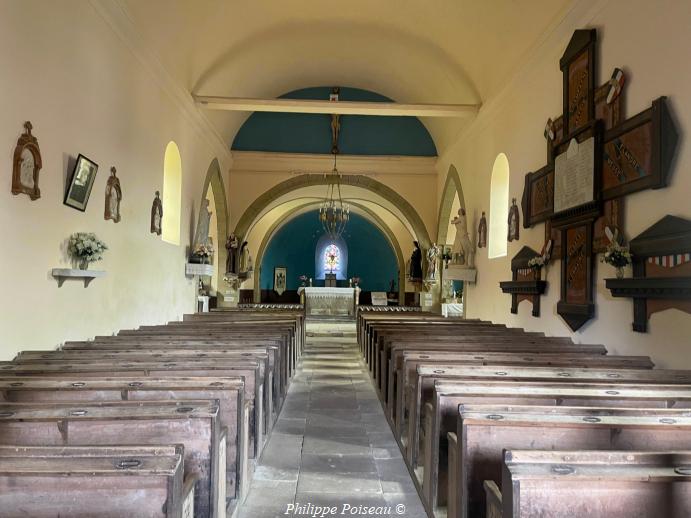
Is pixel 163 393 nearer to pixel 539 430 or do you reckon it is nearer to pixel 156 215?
pixel 539 430

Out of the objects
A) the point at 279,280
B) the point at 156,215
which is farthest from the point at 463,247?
the point at 279,280

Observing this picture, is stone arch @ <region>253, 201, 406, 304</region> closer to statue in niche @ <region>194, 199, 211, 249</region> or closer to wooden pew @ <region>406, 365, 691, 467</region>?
statue in niche @ <region>194, 199, 211, 249</region>

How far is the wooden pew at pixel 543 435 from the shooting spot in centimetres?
198

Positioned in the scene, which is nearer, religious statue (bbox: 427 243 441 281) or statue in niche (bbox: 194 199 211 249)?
statue in niche (bbox: 194 199 211 249)

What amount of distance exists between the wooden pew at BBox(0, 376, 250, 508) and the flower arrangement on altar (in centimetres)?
252

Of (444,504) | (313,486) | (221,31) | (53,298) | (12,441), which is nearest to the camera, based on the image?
(12,441)

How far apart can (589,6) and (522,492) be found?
5.66 metres

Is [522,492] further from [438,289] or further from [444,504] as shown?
[438,289]

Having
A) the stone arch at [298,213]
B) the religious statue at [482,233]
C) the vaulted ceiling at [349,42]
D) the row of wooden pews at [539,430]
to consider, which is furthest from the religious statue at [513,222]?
the stone arch at [298,213]

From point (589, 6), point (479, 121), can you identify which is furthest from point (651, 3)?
point (479, 121)

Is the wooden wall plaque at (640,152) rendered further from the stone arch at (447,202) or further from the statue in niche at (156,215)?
the stone arch at (447,202)

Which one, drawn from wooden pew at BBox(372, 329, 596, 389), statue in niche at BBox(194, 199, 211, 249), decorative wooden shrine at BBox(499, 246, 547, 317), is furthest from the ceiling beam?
wooden pew at BBox(372, 329, 596, 389)

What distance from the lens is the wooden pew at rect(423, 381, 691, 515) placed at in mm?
2541

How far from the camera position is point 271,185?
45.3 ft
